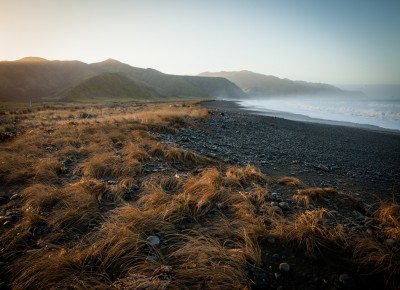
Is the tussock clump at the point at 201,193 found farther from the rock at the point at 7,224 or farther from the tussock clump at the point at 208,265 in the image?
the rock at the point at 7,224

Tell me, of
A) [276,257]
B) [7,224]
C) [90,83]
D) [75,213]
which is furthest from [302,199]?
[90,83]

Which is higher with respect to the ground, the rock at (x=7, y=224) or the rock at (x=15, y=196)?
the rock at (x=7, y=224)

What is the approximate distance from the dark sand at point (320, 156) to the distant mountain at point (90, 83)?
8297 centimetres

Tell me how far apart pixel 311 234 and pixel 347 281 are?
679 mm

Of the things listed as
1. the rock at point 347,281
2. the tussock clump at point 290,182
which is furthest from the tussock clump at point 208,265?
the tussock clump at point 290,182

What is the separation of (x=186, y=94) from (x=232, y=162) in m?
148

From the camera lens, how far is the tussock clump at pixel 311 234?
280 centimetres

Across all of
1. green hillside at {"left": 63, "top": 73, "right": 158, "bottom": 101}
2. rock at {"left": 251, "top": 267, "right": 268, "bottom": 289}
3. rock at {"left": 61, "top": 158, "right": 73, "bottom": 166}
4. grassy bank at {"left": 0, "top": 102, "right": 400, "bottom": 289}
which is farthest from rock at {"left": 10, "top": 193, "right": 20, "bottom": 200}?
green hillside at {"left": 63, "top": 73, "right": 158, "bottom": 101}

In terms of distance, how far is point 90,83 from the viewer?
102 meters

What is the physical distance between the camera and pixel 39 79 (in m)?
122

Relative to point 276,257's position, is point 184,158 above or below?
above

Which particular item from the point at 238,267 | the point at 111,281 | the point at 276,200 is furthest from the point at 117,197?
the point at 276,200

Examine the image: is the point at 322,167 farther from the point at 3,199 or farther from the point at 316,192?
the point at 3,199

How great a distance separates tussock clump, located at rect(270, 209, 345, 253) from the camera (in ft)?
9.20
